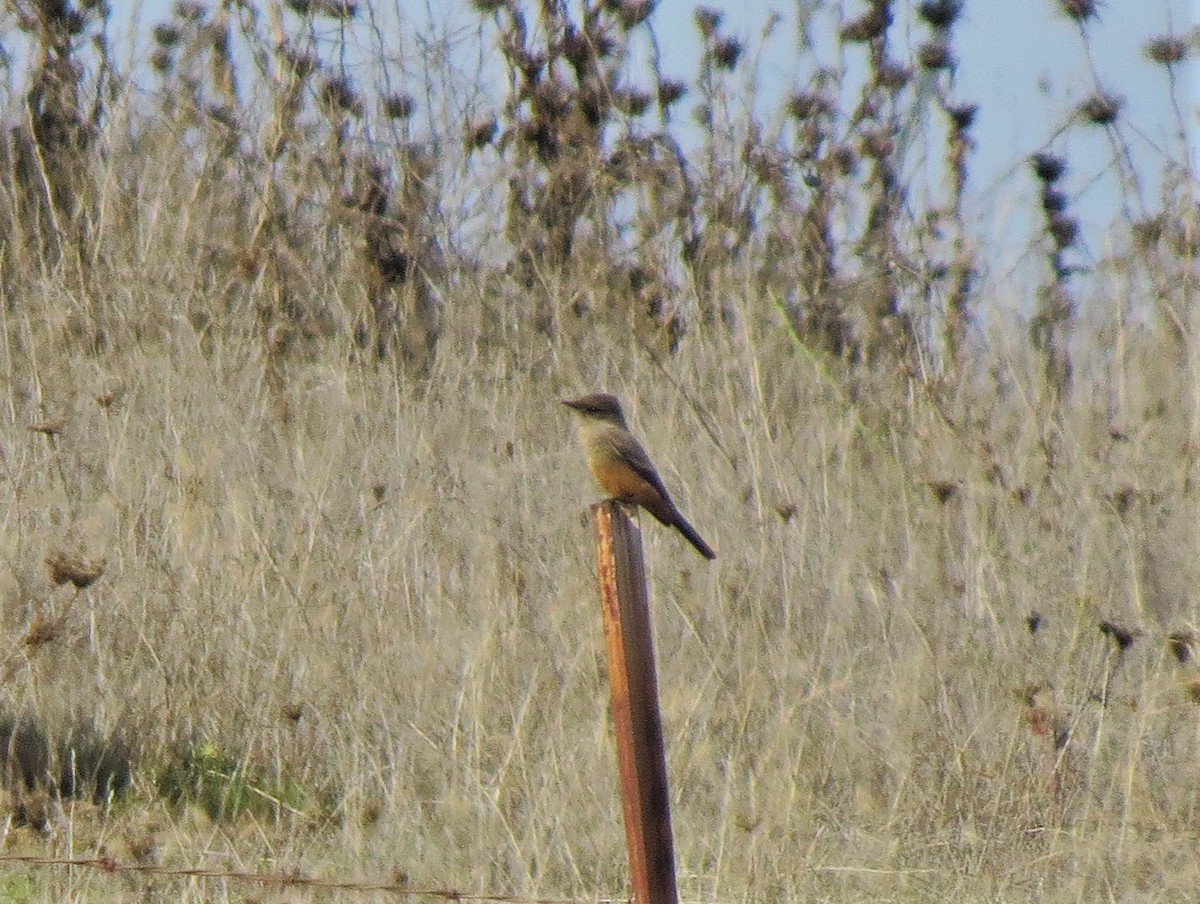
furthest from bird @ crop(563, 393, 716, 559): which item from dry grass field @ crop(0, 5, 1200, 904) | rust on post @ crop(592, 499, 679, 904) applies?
rust on post @ crop(592, 499, 679, 904)

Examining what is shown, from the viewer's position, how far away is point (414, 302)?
8891 mm

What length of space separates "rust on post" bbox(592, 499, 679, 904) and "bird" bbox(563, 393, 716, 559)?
1.69 metres

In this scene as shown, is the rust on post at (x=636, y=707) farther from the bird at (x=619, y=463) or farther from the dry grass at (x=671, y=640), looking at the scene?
the bird at (x=619, y=463)

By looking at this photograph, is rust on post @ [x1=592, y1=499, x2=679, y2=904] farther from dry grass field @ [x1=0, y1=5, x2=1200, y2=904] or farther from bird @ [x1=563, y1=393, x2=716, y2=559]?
bird @ [x1=563, y1=393, x2=716, y2=559]

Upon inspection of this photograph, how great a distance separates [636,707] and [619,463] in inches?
73.4

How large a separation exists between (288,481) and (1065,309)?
384 cm

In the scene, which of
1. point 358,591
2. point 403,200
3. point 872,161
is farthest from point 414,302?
point 358,591

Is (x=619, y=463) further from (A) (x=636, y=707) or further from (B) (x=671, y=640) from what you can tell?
(A) (x=636, y=707)

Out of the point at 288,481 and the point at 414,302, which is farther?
the point at 414,302

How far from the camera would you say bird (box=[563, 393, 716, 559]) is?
15.2ft

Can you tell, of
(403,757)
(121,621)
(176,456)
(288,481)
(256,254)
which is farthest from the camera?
(256,254)

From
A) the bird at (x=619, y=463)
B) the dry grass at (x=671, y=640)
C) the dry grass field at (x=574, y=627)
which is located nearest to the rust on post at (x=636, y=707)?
the dry grass at (x=671, y=640)

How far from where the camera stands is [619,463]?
15.3 feet

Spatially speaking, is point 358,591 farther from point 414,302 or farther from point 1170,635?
point 414,302
